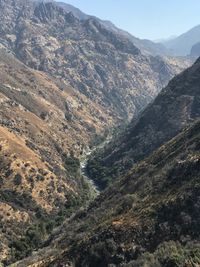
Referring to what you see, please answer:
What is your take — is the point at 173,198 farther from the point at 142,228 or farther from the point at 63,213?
the point at 63,213

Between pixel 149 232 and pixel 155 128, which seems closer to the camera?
pixel 149 232

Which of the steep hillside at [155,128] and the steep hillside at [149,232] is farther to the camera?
the steep hillside at [155,128]

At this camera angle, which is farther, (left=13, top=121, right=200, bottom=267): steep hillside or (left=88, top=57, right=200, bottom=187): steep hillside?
(left=88, top=57, right=200, bottom=187): steep hillside

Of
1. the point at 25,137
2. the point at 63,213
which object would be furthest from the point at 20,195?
the point at 25,137

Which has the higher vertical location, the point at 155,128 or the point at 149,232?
the point at 149,232
